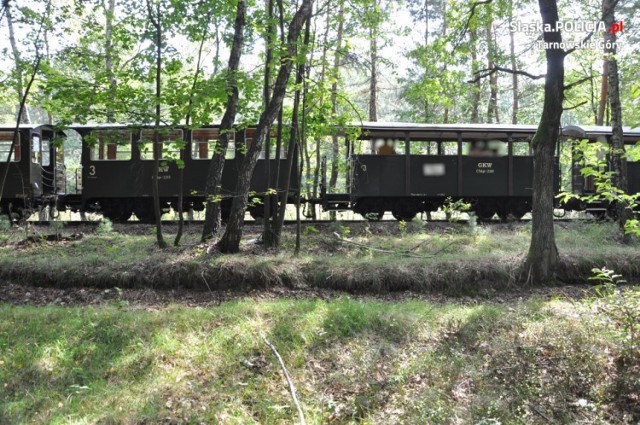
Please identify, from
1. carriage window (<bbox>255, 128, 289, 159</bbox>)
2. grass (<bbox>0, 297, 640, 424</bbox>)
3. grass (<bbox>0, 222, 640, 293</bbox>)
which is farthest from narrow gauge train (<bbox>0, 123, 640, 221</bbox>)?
grass (<bbox>0, 297, 640, 424</bbox>)

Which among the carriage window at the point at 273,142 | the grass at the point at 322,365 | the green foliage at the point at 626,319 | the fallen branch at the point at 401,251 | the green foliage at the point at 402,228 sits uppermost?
the carriage window at the point at 273,142

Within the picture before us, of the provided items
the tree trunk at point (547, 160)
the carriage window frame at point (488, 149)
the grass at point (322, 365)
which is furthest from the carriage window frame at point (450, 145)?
the grass at point (322, 365)

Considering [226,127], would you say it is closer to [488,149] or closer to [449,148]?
[449,148]

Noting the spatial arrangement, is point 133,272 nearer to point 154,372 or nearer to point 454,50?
point 154,372

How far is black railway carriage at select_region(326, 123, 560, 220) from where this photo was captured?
12961mm

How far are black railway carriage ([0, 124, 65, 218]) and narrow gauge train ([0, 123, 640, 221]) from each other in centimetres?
3

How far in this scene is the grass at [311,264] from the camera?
796 centimetres

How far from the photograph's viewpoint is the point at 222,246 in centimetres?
884

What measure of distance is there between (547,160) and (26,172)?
43.9 feet

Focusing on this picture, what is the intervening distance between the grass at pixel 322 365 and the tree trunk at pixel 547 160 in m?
1.95

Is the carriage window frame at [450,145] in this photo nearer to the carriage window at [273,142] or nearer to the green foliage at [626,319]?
the carriage window at [273,142]

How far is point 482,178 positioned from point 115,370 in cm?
1130

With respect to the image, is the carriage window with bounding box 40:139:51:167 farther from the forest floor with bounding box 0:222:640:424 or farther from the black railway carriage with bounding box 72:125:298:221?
the forest floor with bounding box 0:222:640:424

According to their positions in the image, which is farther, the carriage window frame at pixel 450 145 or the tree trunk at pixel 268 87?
the carriage window frame at pixel 450 145
